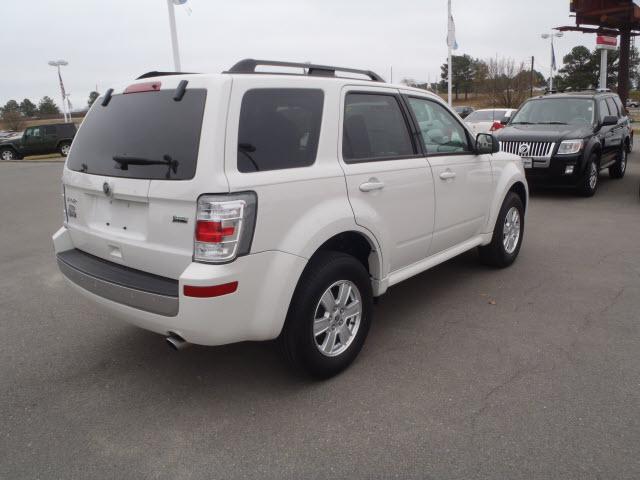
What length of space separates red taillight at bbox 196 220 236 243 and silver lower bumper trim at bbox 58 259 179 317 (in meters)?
0.36

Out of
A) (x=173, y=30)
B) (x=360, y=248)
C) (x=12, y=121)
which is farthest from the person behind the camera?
(x=12, y=121)

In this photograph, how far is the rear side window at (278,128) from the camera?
2826 millimetres

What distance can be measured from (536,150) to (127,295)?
829cm

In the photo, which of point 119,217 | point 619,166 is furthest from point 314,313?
point 619,166

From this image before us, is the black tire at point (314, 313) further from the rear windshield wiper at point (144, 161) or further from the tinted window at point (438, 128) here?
the tinted window at point (438, 128)

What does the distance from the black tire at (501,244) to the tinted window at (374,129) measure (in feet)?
5.71

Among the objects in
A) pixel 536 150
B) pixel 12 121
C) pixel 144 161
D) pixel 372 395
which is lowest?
pixel 372 395

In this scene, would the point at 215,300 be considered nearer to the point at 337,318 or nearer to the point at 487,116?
the point at 337,318

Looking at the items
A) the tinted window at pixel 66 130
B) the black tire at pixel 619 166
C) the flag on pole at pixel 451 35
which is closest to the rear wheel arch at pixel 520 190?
the black tire at pixel 619 166

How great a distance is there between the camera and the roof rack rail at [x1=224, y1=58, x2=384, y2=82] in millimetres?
3086

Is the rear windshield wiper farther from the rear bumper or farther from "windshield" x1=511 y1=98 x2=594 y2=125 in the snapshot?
"windshield" x1=511 y1=98 x2=594 y2=125

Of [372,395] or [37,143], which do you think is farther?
[37,143]

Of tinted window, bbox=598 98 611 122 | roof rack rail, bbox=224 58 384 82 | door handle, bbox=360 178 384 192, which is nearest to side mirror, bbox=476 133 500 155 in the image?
roof rack rail, bbox=224 58 384 82

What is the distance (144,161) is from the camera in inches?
114
